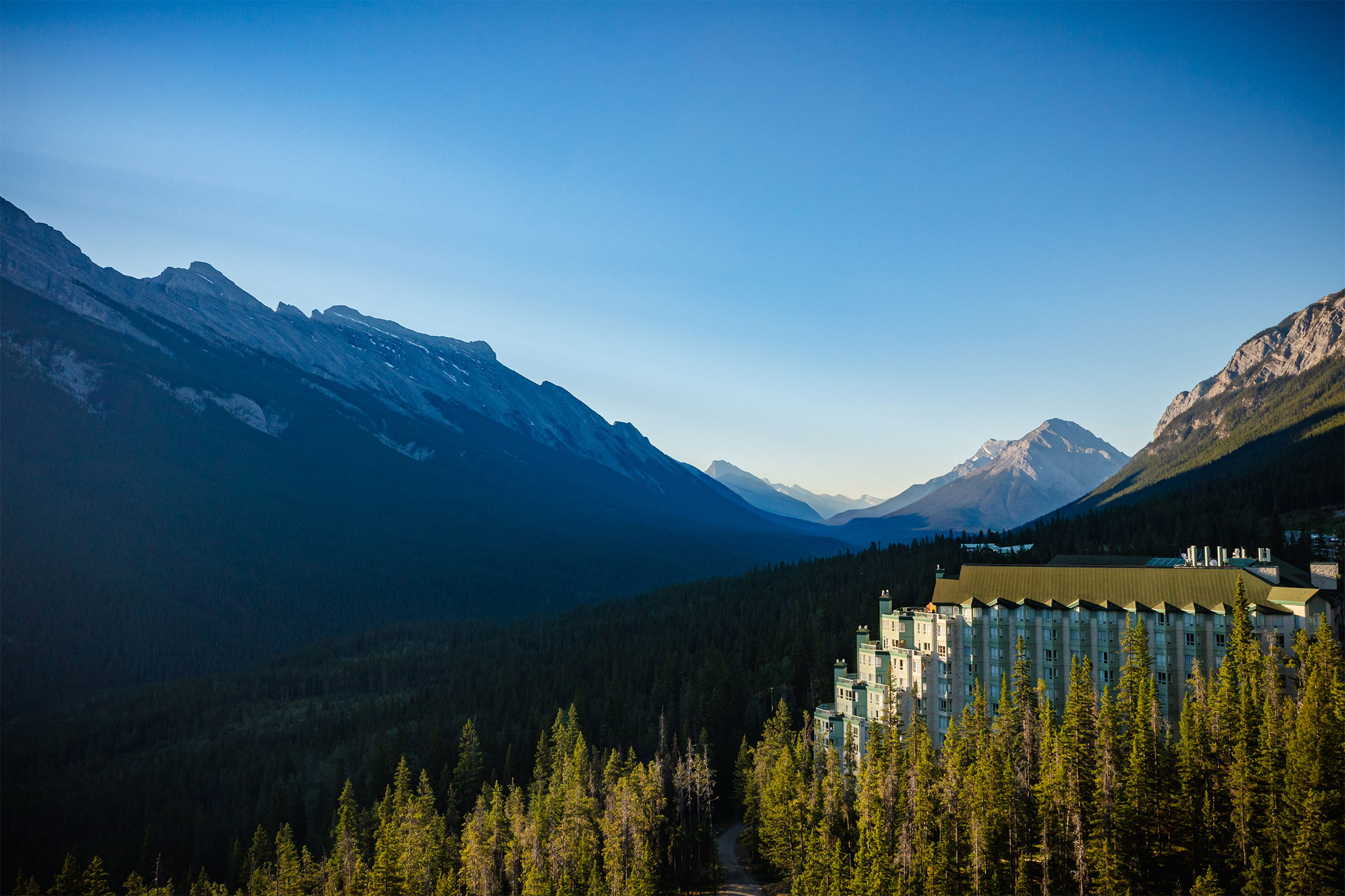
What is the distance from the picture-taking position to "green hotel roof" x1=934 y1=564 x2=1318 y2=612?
280ft

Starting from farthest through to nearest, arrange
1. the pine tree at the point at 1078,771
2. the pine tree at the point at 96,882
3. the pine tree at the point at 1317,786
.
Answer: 1. the pine tree at the point at 96,882
2. the pine tree at the point at 1078,771
3. the pine tree at the point at 1317,786

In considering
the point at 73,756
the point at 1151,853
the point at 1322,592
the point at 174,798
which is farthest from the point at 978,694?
the point at 73,756

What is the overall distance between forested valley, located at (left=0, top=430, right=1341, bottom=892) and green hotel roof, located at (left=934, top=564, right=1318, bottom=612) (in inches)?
789

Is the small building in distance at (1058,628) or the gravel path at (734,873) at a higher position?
the small building in distance at (1058,628)

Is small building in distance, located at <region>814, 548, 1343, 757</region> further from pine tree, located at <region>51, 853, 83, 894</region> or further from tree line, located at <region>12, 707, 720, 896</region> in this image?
pine tree, located at <region>51, 853, 83, 894</region>

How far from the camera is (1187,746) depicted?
227 feet

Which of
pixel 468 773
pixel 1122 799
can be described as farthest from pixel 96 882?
pixel 1122 799

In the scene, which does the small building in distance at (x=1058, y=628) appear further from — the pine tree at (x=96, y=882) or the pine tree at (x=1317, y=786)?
the pine tree at (x=96, y=882)

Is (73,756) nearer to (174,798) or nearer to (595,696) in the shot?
(174,798)

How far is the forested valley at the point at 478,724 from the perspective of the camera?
117188mm

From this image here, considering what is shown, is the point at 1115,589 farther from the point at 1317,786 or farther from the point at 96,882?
the point at 96,882

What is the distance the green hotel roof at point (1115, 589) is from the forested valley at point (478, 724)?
20031mm

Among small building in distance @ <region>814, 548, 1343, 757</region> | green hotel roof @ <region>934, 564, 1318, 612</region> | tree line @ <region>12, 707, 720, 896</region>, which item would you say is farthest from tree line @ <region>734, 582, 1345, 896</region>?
tree line @ <region>12, 707, 720, 896</region>

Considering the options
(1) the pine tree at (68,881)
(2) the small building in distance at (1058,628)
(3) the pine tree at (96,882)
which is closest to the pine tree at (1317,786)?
(2) the small building in distance at (1058,628)
